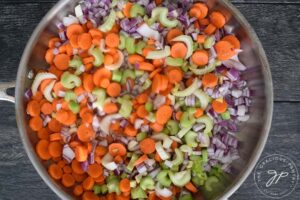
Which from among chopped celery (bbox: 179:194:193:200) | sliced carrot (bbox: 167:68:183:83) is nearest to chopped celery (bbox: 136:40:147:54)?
sliced carrot (bbox: 167:68:183:83)

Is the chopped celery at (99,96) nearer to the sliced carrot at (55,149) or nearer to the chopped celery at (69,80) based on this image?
the chopped celery at (69,80)

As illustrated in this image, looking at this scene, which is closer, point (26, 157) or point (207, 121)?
point (207, 121)

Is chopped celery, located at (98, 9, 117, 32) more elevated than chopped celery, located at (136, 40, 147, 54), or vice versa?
chopped celery, located at (98, 9, 117, 32)

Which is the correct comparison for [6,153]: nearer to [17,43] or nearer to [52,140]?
[52,140]

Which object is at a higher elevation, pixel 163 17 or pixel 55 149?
pixel 163 17

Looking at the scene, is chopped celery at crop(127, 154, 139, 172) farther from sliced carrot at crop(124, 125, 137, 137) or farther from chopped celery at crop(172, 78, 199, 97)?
chopped celery at crop(172, 78, 199, 97)

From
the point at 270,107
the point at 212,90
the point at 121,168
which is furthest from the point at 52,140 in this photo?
the point at 270,107

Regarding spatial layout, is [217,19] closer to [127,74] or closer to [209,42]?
[209,42]

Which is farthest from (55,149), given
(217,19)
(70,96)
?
(217,19)
